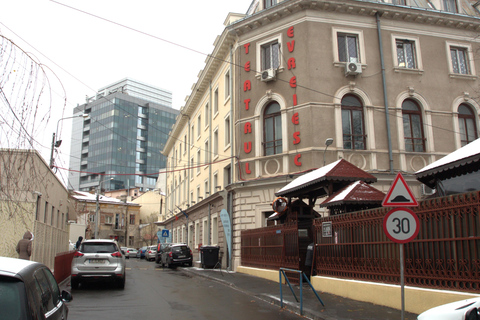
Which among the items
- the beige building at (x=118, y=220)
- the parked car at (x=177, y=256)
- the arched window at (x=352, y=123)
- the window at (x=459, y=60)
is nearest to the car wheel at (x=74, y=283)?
the arched window at (x=352, y=123)

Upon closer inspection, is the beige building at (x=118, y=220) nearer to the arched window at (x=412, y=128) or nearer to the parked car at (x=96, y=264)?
the arched window at (x=412, y=128)

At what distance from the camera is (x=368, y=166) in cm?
2111

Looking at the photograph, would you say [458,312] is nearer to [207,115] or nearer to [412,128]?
[412,128]

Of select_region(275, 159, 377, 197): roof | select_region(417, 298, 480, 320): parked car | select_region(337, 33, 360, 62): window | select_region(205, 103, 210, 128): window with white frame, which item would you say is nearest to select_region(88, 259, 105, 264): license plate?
select_region(275, 159, 377, 197): roof

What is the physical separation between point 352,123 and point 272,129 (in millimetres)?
4060

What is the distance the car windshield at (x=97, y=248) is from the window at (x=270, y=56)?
1286 cm

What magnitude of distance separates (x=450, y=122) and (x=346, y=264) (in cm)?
1440

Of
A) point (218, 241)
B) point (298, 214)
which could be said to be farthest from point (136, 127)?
point (298, 214)

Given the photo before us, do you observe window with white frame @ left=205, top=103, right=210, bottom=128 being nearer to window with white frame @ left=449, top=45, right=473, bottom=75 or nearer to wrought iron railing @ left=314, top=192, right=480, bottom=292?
window with white frame @ left=449, top=45, right=473, bottom=75

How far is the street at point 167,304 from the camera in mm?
9516

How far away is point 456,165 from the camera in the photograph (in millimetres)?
9836

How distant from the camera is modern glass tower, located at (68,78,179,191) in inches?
4422

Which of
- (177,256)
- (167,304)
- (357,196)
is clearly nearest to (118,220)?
(177,256)

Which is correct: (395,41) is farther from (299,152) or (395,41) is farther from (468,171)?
(468,171)
